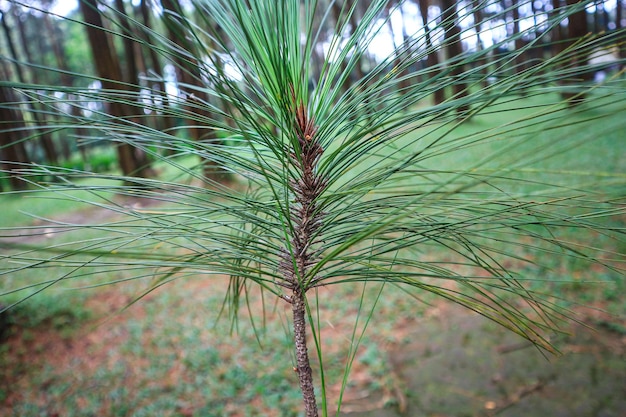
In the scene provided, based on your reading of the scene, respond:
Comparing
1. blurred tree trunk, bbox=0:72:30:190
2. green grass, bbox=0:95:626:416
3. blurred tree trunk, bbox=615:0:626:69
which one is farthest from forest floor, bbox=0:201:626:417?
blurred tree trunk, bbox=615:0:626:69

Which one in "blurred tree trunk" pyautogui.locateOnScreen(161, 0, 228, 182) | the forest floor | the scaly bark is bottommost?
the forest floor

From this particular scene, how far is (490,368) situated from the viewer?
2857 millimetres

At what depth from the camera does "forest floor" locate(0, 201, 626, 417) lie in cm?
252

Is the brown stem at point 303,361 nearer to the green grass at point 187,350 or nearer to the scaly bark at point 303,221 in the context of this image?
the scaly bark at point 303,221

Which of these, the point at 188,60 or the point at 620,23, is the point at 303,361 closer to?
the point at 188,60

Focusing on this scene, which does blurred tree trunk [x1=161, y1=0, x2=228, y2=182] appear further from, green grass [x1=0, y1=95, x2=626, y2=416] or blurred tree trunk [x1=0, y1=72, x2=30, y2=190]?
green grass [x1=0, y1=95, x2=626, y2=416]

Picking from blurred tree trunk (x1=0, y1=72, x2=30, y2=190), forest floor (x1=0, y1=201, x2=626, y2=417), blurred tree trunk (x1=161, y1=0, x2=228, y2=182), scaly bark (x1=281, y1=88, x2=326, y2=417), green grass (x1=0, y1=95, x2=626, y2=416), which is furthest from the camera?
green grass (x1=0, y1=95, x2=626, y2=416)

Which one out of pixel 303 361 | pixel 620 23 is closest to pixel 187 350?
pixel 303 361

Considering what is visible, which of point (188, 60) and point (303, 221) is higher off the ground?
point (188, 60)

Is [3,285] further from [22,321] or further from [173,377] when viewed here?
[173,377]

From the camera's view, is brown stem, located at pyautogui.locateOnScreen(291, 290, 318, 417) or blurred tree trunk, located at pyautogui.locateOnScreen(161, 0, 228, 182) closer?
blurred tree trunk, located at pyautogui.locateOnScreen(161, 0, 228, 182)

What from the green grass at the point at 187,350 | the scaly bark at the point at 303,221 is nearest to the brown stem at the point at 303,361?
the scaly bark at the point at 303,221

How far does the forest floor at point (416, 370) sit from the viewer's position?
2523 millimetres

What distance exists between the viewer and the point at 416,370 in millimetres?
3008
